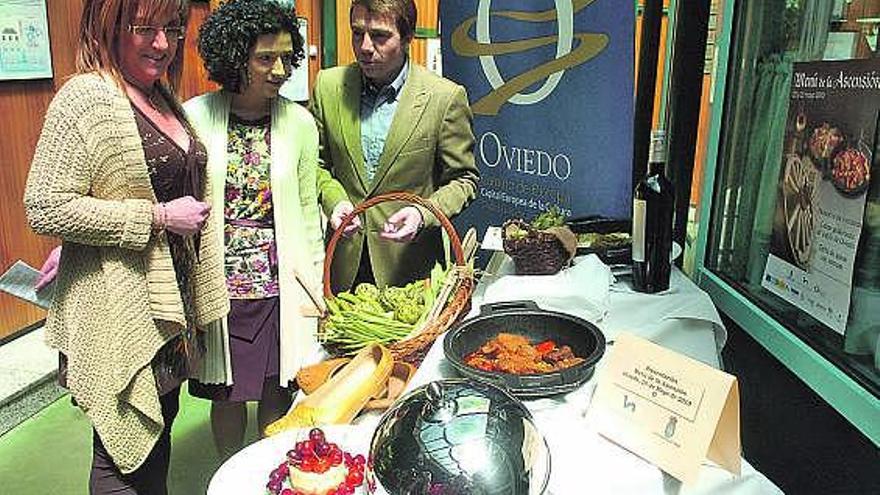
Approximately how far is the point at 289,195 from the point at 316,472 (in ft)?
3.58

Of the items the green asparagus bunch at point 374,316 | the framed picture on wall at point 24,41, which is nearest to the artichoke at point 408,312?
the green asparagus bunch at point 374,316

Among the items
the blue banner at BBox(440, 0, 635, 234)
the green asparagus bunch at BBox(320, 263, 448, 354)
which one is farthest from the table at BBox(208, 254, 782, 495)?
the blue banner at BBox(440, 0, 635, 234)

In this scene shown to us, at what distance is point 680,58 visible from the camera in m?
1.84

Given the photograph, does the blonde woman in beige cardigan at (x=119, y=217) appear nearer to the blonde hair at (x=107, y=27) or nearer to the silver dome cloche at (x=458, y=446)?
the blonde hair at (x=107, y=27)

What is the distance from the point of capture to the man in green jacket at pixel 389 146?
201cm

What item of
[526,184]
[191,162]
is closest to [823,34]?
[526,184]

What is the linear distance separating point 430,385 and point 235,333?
1.19 meters

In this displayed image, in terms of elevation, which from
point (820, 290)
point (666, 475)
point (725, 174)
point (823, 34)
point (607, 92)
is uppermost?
point (823, 34)

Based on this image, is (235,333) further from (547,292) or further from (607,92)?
(607,92)

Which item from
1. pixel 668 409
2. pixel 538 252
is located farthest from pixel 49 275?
pixel 668 409

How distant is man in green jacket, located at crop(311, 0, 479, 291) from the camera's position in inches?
79.1

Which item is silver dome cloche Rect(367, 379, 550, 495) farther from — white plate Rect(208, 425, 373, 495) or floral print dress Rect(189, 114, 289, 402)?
floral print dress Rect(189, 114, 289, 402)

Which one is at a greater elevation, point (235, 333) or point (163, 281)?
point (163, 281)

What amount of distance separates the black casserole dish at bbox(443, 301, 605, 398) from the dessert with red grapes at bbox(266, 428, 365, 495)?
0.27 metres
